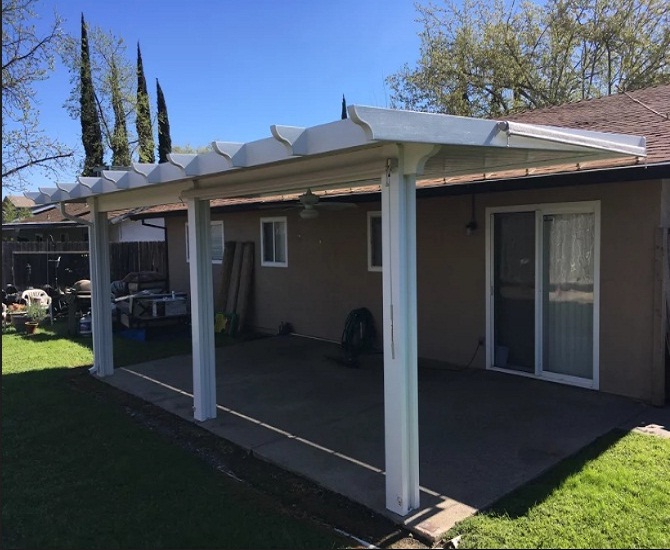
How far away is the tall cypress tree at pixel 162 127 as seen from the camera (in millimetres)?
28297

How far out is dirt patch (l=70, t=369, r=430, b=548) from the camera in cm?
338

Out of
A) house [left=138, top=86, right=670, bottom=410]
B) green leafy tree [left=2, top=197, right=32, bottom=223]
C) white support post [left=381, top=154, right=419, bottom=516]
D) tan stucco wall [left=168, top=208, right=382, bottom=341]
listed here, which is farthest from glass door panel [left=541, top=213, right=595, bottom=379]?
green leafy tree [left=2, top=197, right=32, bottom=223]

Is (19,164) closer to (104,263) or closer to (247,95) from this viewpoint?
(104,263)

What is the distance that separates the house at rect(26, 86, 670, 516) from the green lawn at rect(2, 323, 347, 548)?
2.68ft

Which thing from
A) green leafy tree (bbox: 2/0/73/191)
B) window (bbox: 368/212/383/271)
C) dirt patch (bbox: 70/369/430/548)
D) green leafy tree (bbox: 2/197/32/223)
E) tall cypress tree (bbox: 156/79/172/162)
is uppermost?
tall cypress tree (bbox: 156/79/172/162)

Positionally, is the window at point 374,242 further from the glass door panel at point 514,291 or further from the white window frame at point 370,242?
the glass door panel at point 514,291

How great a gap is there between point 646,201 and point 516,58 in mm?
16778

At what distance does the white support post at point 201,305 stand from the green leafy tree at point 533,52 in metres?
18.1

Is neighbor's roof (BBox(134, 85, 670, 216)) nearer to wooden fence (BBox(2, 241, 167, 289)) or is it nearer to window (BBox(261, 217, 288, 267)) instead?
window (BBox(261, 217, 288, 267))

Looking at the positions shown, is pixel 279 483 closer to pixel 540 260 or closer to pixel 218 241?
pixel 540 260

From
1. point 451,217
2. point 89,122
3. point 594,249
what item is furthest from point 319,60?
point 594,249

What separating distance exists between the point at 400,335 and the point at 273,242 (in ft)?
25.1

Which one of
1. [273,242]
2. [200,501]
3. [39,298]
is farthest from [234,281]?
[200,501]

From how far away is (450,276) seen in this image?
7574 mm
